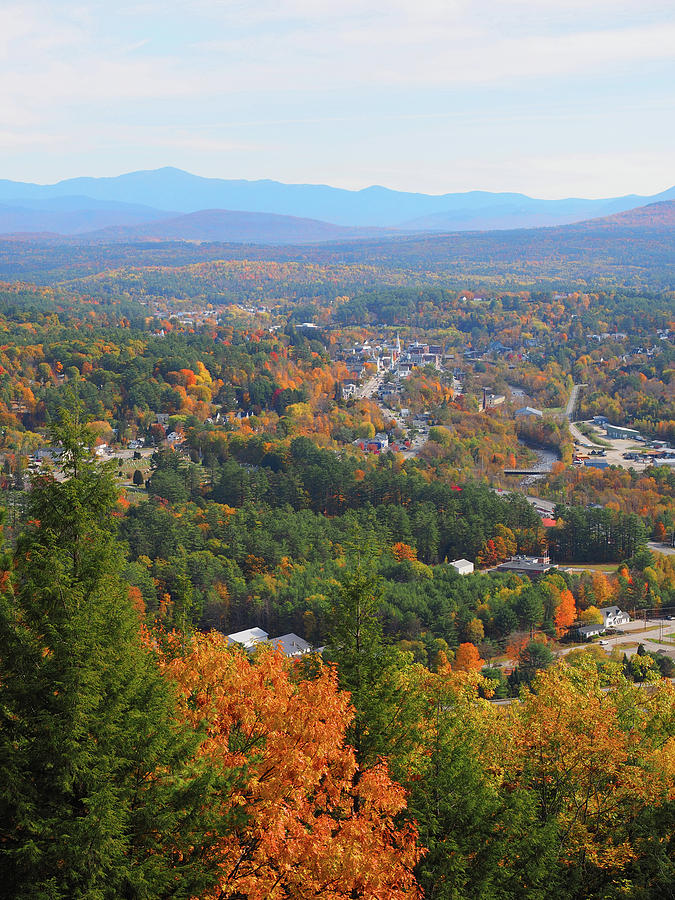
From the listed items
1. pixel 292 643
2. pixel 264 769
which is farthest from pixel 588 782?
pixel 292 643

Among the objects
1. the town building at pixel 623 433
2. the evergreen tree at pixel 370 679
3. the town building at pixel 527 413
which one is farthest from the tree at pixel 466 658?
→ the town building at pixel 527 413

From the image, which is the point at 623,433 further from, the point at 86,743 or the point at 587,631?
the point at 86,743

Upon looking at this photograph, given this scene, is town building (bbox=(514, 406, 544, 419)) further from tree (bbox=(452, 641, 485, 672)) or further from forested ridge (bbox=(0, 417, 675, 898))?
forested ridge (bbox=(0, 417, 675, 898))

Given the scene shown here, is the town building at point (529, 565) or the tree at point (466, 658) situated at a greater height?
the tree at point (466, 658)

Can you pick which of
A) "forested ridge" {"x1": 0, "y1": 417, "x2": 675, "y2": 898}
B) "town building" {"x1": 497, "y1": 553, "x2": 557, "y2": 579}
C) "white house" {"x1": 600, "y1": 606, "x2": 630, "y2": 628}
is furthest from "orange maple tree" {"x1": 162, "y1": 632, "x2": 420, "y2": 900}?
"town building" {"x1": 497, "y1": 553, "x2": 557, "y2": 579}

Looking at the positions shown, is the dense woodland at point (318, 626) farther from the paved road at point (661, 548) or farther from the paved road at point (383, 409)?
the paved road at point (383, 409)

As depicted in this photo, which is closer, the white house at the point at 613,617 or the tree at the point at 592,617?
the tree at the point at 592,617

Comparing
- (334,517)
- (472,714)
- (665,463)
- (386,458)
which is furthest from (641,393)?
(472,714)
